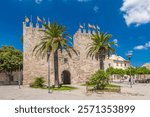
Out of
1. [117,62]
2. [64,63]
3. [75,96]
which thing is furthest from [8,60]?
[117,62]

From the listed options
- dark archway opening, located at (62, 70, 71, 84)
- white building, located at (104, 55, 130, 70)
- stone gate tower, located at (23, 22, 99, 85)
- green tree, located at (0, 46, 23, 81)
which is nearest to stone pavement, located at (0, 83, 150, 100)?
stone gate tower, located at (23, 22, 99, 85)

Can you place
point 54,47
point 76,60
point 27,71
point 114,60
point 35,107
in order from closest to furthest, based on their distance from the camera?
point 35,107 < point 54,47 < point 27,71 < point 76,60 < point 114,60

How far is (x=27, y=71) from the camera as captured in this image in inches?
1550

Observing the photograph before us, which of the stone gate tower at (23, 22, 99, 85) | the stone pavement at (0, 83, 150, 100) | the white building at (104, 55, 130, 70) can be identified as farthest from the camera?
the white building at (104, 55, 130, 70)

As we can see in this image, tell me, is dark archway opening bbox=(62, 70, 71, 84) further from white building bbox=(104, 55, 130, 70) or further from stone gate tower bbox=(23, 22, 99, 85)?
white building bbox=(104, 55, 130, 70)

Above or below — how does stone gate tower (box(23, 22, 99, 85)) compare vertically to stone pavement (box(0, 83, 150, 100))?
above

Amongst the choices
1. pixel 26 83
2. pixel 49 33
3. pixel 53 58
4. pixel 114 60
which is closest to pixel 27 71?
pixel 26 83

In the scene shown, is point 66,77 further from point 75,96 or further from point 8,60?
point 75,96

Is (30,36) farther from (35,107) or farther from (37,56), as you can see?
(35,107)

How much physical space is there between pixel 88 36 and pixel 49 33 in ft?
45.8

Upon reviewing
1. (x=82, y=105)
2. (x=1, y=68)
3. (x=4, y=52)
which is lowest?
(x=82, y=105)

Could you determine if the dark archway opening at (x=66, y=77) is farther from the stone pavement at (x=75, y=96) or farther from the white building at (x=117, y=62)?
the white building at (x=117, y=62)

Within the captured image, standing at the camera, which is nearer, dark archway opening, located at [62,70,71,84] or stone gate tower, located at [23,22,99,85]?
stone gate tower, located at [23,22,99,85]

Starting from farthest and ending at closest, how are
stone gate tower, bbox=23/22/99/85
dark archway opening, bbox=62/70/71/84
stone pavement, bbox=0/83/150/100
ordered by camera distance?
dark archway opening, bbox=62/70/71/84
stone gate tower, bbox=23/22/99/85
stone pavement, bbox=0/83/150/100
